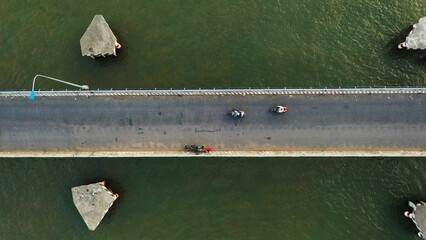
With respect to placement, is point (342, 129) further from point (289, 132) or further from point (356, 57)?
point (356, 57)

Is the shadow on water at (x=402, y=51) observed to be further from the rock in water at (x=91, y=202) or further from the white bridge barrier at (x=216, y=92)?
the rock in water at (x=91, y=202)

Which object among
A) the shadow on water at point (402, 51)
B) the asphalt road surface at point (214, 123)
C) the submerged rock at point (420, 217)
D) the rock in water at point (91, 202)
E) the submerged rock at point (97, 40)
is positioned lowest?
the rock in water at point (91, 202)

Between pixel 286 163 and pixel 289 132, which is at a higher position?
pixel 289 132

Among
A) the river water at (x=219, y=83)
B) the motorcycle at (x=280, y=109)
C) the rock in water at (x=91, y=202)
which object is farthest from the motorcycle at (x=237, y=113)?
the rock in water at (x=91, y=202)

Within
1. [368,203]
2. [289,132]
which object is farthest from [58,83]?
[368,203]

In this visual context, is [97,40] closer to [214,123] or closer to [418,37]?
[214,123]

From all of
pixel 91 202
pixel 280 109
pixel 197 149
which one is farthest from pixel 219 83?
pixel 91 202
